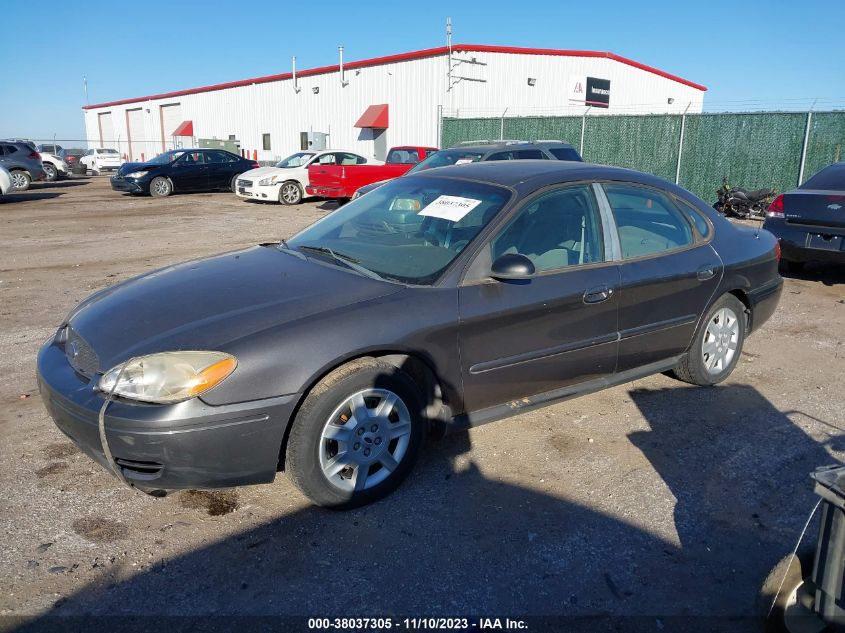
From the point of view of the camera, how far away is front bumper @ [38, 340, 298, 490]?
9.27 feet

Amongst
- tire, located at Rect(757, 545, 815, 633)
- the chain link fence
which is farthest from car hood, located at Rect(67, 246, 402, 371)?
the chain link fence

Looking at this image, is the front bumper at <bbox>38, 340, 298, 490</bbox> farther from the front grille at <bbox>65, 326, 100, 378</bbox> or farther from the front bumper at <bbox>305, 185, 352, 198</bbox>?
the front bumper at <bbox>305, 185, 352, 198</bbox>

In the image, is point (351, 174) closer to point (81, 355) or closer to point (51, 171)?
point (81, 355)

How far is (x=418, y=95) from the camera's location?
26.8 m

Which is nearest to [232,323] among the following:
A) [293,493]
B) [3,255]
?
[293,493]

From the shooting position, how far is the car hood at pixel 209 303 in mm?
3057

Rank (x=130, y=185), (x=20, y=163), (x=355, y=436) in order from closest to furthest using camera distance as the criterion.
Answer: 1. (x=355, y=436)
2. (x=130, y=185)
3. (x=20, y=163)

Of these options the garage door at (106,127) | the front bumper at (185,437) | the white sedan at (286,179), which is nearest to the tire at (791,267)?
the front bumper at (185,437)

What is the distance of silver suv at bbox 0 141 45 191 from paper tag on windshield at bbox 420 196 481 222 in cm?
2323

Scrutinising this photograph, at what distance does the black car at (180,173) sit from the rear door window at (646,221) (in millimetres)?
19018

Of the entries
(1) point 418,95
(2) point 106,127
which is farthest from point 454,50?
(2) point 106,127

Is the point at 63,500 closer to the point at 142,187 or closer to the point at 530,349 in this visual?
the point at 530,349

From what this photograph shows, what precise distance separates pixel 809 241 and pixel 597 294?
5313 mm

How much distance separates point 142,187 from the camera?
21234 millimetres
